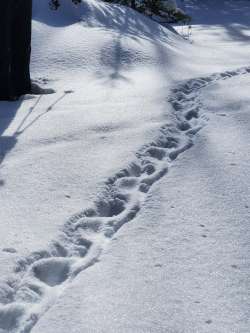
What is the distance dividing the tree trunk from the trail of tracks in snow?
191 cm

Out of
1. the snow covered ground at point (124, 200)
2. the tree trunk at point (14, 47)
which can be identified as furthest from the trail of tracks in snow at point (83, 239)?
the tree trunk at point (14, 47)

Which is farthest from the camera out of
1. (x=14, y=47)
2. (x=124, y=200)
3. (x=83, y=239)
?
(x=14, y=47)

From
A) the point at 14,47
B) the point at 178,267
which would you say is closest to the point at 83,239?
the point at 178,267

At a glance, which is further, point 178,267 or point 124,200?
point 124,200

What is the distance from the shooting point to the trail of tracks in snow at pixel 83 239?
271cm

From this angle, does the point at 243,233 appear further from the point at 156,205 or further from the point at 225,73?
the point at 225,73

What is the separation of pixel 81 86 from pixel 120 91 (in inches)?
20.1

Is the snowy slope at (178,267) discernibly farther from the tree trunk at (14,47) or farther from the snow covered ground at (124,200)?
the tree trunk at (14,47)

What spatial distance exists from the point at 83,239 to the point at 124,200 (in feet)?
1.97

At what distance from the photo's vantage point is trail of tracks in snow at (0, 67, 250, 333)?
2.71m

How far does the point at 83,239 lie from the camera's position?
3322 mm

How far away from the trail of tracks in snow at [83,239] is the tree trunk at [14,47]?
6.26ft

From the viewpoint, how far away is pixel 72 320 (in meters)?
2.62

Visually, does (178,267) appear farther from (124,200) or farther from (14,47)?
(14,47)
